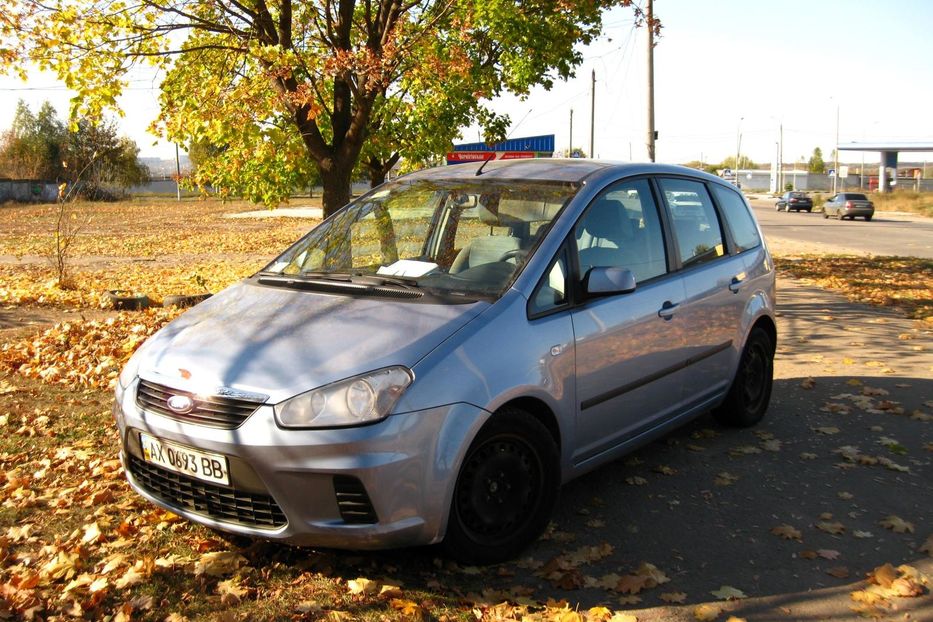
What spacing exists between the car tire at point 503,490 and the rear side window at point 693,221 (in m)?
1.87

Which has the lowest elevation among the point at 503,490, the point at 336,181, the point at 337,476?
the point at 503,490

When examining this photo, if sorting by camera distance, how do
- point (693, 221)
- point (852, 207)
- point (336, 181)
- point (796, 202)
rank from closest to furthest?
1. point (693, 221)
2. point (336, 181)
3. point (852, 207)
4. point (796, 202)

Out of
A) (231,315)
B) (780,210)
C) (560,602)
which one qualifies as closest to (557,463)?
(560,602)

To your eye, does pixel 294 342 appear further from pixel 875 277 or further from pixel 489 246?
pixel 875 277

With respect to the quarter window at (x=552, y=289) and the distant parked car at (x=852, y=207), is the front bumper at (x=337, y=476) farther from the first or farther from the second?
the distant parked car at (x=852, y=207)

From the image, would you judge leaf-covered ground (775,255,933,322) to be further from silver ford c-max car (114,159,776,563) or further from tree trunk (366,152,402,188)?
tree trunk (366,152,402,188)

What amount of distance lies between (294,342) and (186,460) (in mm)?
633

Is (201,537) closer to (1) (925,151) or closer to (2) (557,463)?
(2) (557,463)

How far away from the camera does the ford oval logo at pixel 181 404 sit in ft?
11.3

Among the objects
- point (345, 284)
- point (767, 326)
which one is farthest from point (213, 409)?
point (767, 326)

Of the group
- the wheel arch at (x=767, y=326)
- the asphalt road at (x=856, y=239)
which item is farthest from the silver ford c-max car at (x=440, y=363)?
the asphalt road at (x=856, y=239)

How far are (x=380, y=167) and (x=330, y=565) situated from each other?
42.9 feet

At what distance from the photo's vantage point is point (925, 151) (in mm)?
78750

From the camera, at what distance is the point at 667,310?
478 centimetres
